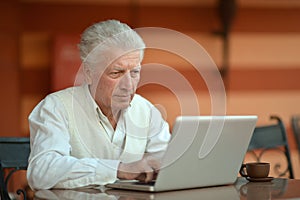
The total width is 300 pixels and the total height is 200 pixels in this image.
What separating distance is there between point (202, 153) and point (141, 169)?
20cm

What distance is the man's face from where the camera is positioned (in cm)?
256

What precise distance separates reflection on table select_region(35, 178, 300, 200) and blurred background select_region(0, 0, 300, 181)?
3082mm

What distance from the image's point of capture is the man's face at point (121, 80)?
2.56 m

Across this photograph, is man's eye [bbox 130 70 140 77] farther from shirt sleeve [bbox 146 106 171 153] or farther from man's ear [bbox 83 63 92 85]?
shirt sleeve [bbox 146 106 171 153]

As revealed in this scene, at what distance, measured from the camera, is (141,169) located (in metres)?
2.29

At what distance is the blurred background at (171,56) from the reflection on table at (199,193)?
308 centimetres


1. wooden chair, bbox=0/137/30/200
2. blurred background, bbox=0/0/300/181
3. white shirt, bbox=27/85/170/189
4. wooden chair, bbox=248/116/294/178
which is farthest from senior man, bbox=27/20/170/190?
blurred background, bbox=0/0/300/181

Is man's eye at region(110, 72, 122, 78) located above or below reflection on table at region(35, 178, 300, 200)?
above

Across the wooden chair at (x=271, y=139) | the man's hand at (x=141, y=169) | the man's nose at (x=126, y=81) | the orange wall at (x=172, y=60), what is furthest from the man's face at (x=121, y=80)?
the orange wall at (x=172, y=60)

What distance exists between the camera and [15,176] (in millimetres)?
5344

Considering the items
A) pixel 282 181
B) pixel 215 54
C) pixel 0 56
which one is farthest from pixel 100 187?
pixel 215 54

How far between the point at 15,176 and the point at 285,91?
2.35 m

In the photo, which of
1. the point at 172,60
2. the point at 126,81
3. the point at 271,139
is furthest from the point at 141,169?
the point at 172,60

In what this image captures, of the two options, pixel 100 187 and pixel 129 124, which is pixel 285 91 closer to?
pixel 129 124
